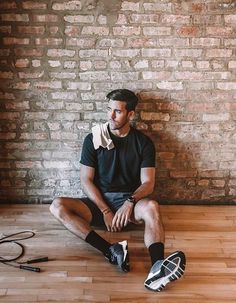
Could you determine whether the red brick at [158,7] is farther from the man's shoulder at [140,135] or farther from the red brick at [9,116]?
the red brick at [9,116]

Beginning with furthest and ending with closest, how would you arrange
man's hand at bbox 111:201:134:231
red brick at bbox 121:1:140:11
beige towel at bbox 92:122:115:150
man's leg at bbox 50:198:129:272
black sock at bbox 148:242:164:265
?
red brick at bbox 121:1:140:11 < beige towel at bbox 92:122:115:150 < man's hand at bbox 111:201:134:231 < man's leg at bbox 50:198:129:272 < black sock at bbox 148:242:164:265

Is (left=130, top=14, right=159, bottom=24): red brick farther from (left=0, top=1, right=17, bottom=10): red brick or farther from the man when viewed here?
(left=0, top=1, right=17, bottom=10): red brick

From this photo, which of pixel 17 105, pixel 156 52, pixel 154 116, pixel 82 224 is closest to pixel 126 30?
pixel 156 52

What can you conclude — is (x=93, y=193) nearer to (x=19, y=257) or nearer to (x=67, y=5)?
(x=19, y=257)

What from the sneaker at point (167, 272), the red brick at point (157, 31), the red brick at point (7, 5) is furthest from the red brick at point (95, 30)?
the sneaker at point (167, 272)

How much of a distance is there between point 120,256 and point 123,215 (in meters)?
0.45

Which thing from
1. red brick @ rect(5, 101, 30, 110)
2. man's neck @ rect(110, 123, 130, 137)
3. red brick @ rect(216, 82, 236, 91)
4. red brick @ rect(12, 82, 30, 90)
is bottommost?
man's neck @ rect(110, 123, 130, 137)

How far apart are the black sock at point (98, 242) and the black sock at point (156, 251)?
30cm

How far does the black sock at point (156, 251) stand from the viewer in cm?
278

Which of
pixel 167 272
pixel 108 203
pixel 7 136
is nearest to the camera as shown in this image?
pixel 167 272

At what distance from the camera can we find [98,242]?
9.86ft

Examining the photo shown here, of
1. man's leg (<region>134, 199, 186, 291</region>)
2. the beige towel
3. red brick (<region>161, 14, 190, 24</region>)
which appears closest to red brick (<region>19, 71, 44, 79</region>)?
the beige towel

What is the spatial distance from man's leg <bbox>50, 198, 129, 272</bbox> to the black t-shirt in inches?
11.6

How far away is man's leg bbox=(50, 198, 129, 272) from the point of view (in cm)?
289
